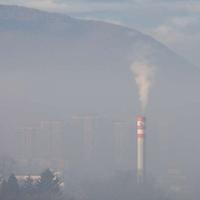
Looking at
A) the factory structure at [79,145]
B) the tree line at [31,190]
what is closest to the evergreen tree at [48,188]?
the tree line at [31,190]

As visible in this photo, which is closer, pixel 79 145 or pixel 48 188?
pixel 48 188

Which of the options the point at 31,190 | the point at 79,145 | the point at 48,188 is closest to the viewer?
the point at 31,190

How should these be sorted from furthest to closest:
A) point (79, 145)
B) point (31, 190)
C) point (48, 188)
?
point (79, 145) → point (48, 188) → point (31, 190)

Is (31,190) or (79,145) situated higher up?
(79,145)

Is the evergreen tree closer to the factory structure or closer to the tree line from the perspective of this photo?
the tree line

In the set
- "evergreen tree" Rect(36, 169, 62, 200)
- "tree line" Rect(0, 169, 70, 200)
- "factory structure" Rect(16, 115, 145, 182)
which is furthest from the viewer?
"factory structure" Rect(16, 115, 145, 182)

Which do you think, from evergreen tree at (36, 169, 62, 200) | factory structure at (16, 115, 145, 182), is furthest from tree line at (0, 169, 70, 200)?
factory structure at (16, 115, 145, 182)


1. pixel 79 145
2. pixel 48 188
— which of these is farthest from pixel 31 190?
pixel 79 145

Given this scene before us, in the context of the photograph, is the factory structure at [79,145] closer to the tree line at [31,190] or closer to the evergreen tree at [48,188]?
the evergreen tree at [48,188]

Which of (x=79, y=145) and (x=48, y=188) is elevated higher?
(x=79, y=145)

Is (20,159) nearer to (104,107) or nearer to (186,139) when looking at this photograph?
(186,139)

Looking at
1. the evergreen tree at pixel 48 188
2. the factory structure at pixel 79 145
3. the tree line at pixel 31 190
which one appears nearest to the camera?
the tree line at pixel 31 190

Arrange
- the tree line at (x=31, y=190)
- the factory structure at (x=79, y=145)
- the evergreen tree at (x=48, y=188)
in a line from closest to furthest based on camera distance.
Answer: the tree line at (x=31, y=190), the evergreen tree at (x=48, y=188), the factory structure at (x=79, y=145)

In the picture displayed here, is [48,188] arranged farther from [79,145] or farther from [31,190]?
[79,145]
